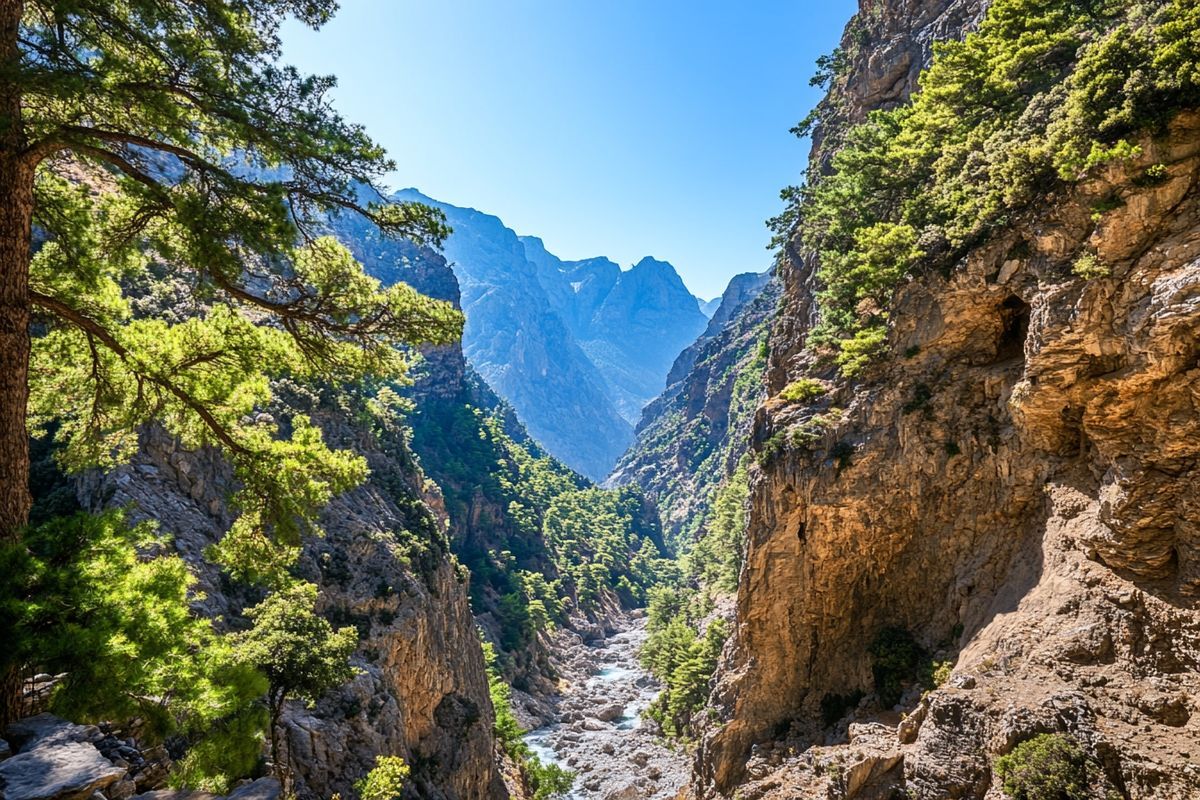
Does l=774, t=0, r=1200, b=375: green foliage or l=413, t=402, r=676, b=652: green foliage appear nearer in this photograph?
l=774, t=0, r=1200, b=375: green foliage

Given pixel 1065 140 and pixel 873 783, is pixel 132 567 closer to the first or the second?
pixel 873 783

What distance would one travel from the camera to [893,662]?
17.6 m

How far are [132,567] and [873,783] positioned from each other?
48.2ft

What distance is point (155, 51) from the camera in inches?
237

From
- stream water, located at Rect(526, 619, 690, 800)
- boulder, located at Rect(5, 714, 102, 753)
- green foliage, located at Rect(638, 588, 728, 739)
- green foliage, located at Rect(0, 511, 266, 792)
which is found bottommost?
stream water, located at Rect(526, 619, 690, 800)

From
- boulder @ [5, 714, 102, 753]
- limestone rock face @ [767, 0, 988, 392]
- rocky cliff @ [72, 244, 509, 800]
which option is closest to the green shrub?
limestone rock face @ [767, 0, 988, 392]

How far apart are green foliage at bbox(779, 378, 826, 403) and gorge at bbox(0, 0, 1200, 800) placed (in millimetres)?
246

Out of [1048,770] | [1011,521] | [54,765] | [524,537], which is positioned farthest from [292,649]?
[524,537]

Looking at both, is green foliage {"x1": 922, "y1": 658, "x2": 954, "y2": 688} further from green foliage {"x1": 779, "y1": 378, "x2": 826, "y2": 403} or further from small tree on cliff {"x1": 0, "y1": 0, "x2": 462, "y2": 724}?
small tree on cliff {"x1": 0, "y1": 0, "x2": 462, "y2": 724}

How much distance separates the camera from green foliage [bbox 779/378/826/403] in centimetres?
2262

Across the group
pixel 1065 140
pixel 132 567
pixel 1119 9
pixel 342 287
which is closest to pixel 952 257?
pixel 1065 140

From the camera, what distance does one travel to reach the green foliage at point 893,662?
1720 centimetres

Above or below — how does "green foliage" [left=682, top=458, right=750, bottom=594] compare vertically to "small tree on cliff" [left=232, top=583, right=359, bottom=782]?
above

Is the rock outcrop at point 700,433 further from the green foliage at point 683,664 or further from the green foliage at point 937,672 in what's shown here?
the green foliage at point 937,672
